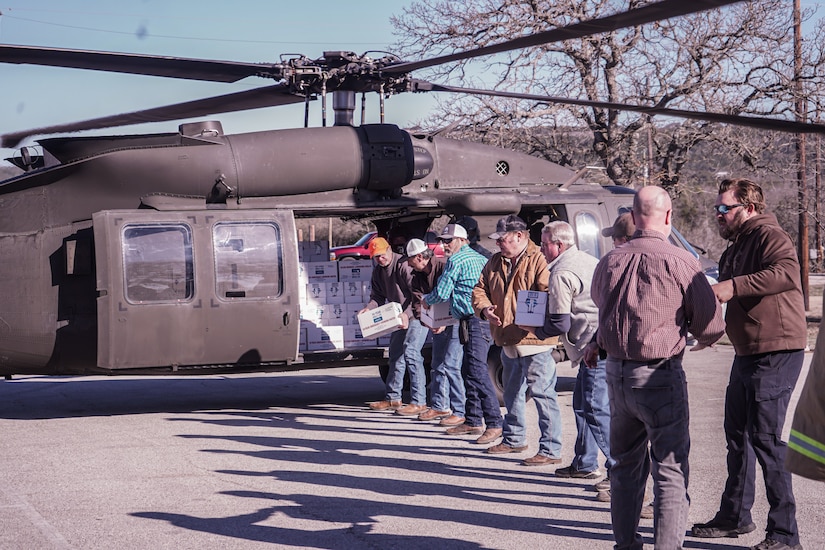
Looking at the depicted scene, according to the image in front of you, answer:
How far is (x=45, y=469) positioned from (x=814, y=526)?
20.1 feet

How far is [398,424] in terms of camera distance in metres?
11.1

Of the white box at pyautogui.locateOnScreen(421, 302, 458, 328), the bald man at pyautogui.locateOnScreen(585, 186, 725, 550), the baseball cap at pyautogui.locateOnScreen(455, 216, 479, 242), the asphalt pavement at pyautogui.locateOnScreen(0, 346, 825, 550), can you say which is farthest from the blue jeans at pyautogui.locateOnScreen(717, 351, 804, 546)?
the baseball cap at pyautogui.locateOnScreen(455, 216, 479, 242)

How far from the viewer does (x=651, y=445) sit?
527 cm

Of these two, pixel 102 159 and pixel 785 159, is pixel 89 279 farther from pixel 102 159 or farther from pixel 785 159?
pixel 785 159

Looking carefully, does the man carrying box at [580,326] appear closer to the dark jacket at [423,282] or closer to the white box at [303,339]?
the dark jacket at [423,282]

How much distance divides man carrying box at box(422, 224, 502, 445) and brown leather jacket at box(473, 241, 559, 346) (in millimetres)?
989

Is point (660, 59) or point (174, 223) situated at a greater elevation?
point (660, 59)

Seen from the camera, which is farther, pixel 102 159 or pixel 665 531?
pixel 102 159

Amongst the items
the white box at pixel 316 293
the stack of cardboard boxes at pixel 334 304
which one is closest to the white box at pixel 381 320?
the stack of cardboard boxes at pixel 334 304

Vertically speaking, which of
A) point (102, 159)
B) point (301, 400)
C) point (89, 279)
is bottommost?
point (301, 400)

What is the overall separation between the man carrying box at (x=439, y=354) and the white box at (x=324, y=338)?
56.8 inches

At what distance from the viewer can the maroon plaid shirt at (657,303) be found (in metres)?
5.30

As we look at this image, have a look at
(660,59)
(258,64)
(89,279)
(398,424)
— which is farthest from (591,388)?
(660,59)

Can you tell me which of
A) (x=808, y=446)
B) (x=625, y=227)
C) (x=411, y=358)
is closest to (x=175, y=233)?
(x=411, y=358)
